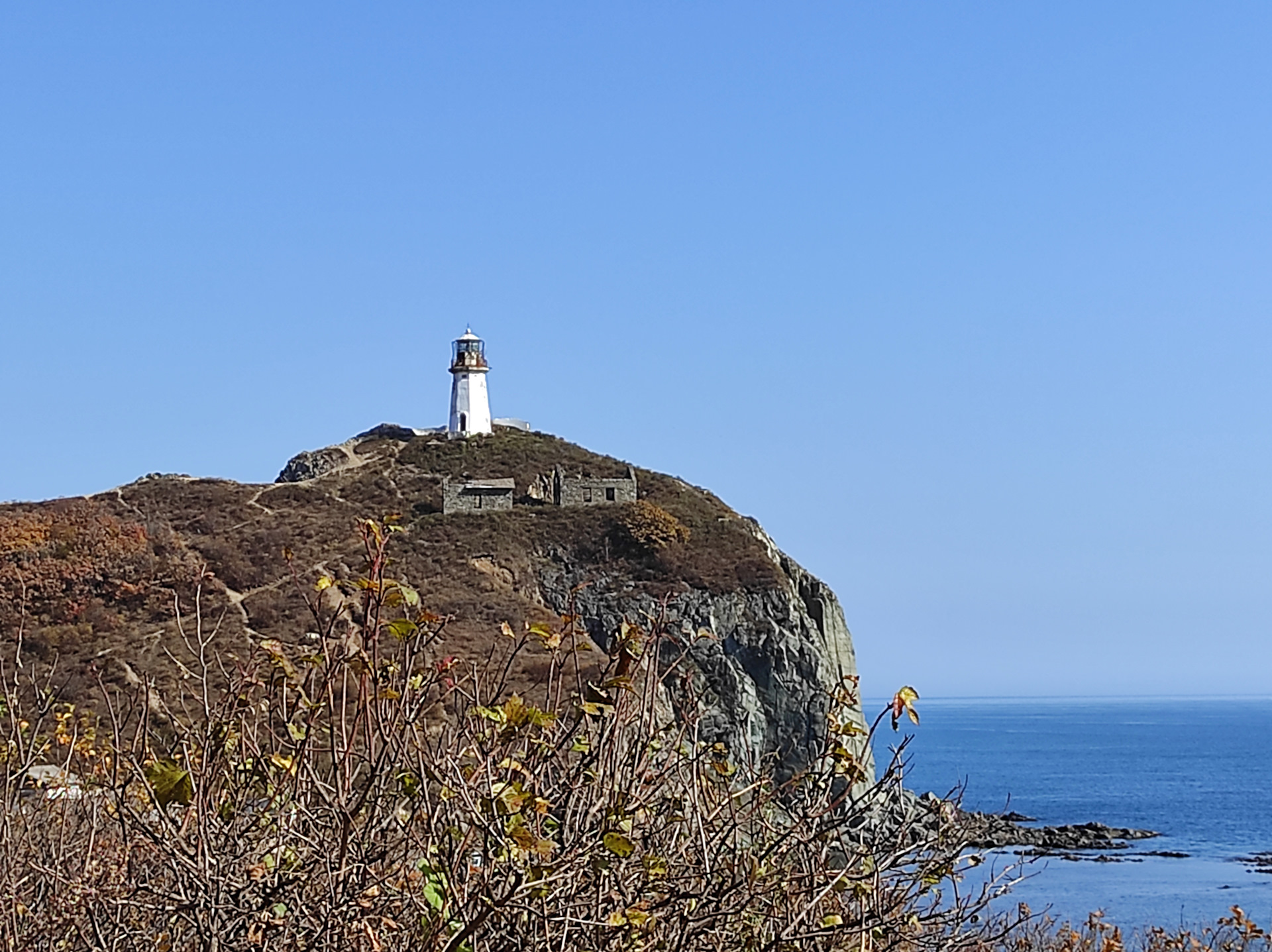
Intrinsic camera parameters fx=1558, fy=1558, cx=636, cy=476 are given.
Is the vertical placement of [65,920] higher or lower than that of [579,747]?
lower

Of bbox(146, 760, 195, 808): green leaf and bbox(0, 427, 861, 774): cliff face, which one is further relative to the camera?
bbox(0, 427, 861, 774): cliff face

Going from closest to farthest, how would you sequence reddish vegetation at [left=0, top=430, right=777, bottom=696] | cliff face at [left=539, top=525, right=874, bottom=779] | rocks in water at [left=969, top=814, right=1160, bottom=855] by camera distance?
1. cliff face at [left=539, top=525, right=874, bottom=779]
2. reddish vegetation at [left=0, top=430, right=777, bottom=696]
3. rocks in water at [left=969, top=814, right=1160, bottom=855]

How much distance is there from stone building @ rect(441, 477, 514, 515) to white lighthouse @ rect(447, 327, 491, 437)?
1078 centimetres

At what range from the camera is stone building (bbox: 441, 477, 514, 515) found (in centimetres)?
6222

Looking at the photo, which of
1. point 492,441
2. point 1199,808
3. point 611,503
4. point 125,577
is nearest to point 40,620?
point 125,577

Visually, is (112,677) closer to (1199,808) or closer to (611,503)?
(611,503)

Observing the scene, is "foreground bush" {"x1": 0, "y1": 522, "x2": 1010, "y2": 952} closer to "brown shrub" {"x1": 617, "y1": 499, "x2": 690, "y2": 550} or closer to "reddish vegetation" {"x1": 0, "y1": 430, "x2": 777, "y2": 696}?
"reddish vegetation" {"x1": 0, "y1": 430, "x2": 777, "y2": 696}

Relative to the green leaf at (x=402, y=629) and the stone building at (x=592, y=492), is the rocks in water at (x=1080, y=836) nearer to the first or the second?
the stone building at (x=592, y=492)

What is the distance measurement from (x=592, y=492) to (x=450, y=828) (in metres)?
59.0

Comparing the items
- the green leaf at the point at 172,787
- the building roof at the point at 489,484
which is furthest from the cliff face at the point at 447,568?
the green leaf at the point at 172,787

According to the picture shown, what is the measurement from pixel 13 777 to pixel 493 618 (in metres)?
43.8

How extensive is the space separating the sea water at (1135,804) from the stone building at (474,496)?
1778 centimetres

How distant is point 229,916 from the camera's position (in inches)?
162

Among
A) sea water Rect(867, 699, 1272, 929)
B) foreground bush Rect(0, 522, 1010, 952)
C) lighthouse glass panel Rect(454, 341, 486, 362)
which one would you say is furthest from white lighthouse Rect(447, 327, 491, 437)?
foreground bush Rect(0, 522, 1010, 952)
